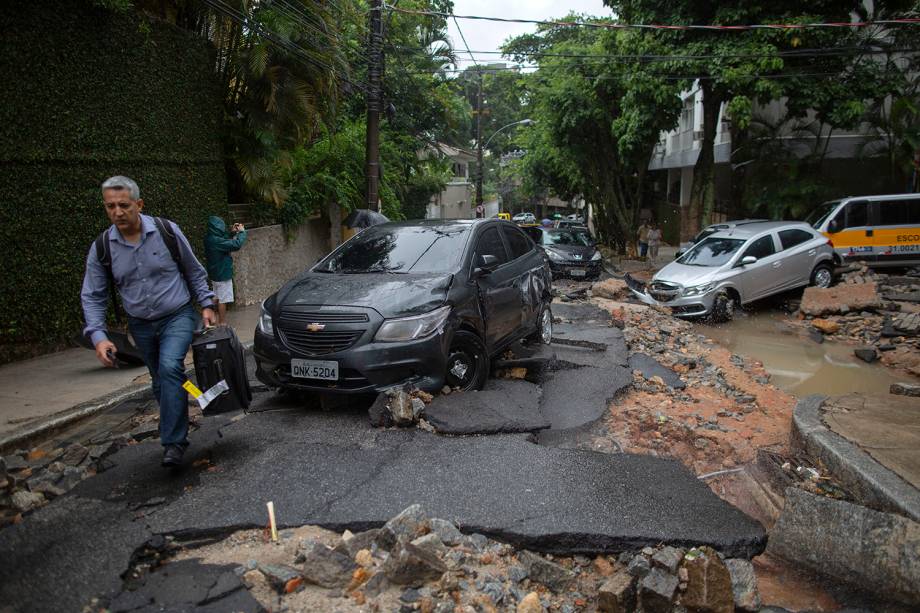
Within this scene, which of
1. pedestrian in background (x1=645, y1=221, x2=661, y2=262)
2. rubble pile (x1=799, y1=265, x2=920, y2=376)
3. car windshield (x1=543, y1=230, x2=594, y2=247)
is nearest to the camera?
rubble pile (x1=799, y1=265, x2=920, y2=376)

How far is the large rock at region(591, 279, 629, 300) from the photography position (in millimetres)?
14336

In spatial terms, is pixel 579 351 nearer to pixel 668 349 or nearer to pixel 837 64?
pixel 668 349

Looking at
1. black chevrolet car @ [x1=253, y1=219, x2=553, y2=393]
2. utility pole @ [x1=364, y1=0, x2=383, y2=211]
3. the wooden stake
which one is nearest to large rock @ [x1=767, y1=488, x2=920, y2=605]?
the wooden stake

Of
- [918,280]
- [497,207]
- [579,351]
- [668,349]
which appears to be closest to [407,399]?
[579,351]

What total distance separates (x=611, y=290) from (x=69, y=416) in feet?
36.2

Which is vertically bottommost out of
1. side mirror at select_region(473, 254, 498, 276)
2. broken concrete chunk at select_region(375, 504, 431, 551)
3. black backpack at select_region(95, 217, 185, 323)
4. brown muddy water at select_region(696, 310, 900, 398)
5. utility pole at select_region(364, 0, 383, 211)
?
brown muddy water at select_region(696, 310, 900, 398)

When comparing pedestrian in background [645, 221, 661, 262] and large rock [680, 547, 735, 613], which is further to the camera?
pedestrian in background [645, 221, 661, 262]

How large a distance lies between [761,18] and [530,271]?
40.5ft

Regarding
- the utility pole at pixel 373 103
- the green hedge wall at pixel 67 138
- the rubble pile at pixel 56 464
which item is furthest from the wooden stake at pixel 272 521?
the utility pole at pixel 373 103

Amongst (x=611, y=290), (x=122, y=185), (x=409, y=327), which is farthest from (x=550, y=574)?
(x=611, y=290)

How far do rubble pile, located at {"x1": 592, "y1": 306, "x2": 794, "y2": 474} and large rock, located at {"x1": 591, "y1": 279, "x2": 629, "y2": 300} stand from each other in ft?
13.8

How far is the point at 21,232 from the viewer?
24.6 feet

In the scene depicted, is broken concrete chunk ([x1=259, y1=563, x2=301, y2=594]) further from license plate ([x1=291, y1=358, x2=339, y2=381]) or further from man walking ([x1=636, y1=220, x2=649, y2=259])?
man walking ([x1=636, y1=220, x2=649, y2=259])

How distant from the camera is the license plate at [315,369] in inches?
205
